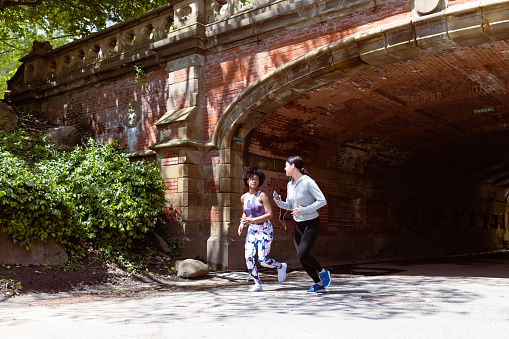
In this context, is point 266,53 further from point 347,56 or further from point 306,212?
point 306,212

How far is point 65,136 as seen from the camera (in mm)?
13445

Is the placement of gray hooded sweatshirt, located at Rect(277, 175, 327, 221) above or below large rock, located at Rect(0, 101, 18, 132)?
below

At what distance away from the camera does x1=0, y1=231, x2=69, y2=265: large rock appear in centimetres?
838

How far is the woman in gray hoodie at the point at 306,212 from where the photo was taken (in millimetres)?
6434

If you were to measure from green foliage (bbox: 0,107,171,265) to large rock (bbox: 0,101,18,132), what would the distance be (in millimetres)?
1132

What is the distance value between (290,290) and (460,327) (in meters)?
3.19

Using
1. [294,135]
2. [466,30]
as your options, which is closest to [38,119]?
[294,135]

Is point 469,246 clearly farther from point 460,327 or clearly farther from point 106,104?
point 460,327

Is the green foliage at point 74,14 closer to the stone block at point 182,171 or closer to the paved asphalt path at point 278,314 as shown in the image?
the stone block at point 182,171

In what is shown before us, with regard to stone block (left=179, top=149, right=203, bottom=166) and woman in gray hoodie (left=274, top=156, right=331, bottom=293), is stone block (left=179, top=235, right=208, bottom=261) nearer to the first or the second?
stone block (left=179, top=149, right=203, bottom=166)

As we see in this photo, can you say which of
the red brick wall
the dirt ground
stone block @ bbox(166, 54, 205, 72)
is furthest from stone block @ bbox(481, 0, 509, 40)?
the dirt ground

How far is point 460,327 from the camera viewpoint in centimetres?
431

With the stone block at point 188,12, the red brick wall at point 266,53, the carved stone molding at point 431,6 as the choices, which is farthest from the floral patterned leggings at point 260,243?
the stone block at point 188,12

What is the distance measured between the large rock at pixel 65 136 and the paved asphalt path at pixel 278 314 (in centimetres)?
678
